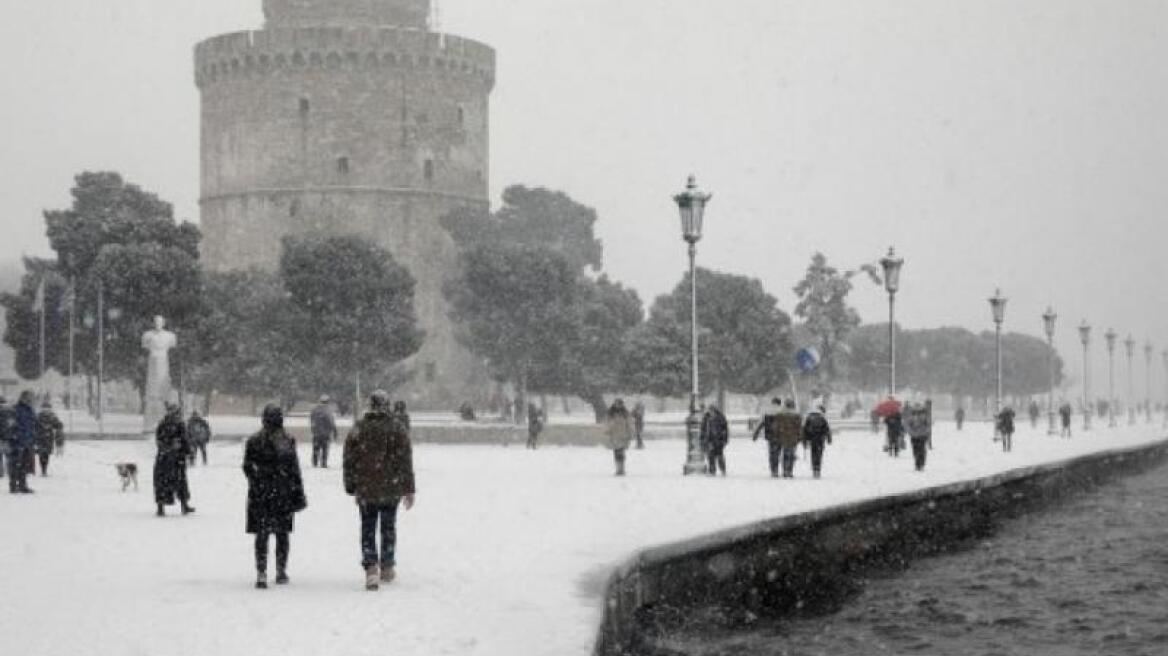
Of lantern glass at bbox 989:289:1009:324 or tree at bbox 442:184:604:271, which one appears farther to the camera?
tree at bbox 442:184:604:271

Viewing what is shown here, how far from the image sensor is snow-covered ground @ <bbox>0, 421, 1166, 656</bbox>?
29.7ft

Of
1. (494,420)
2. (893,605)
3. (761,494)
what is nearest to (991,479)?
(761,494)

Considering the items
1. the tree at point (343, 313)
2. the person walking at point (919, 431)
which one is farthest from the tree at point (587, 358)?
the person walking at point (919, 431)

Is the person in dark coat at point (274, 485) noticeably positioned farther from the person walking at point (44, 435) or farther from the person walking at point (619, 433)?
the person walking at point (44, 435)

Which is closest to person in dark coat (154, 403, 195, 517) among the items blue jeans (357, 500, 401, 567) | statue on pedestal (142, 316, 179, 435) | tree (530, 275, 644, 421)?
blue jeans (357, 500, 401, 567)

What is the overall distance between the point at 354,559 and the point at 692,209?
12223mm

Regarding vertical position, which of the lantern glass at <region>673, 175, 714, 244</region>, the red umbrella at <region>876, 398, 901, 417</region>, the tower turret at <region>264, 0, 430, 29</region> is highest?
the tower turret at <region>264, 0, 430, 29</region>

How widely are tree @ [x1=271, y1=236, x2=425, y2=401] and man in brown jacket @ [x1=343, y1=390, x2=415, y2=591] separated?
44649mm

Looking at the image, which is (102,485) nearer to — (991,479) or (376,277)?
(991,479)

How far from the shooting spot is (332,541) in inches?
577

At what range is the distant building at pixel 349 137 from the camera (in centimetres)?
7412

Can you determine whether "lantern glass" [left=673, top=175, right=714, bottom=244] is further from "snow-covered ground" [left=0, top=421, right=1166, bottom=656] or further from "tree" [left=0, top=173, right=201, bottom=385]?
"tree" [left=0, top=173, right=201, bottom=385]

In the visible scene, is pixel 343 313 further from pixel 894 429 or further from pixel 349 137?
pixel 894 429

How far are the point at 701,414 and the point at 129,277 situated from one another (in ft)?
100
